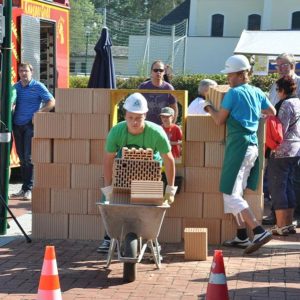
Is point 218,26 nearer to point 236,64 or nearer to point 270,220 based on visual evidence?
point 270,220

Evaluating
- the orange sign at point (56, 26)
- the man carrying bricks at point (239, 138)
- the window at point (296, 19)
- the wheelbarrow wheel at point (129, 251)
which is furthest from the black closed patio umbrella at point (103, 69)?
the window at point (296, 19)

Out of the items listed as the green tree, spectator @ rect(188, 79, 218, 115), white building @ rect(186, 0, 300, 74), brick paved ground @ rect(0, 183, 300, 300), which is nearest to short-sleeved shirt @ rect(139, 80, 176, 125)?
spectator @ rect(188, 79, 218, 115)

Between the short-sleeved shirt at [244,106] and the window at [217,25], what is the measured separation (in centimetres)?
5558

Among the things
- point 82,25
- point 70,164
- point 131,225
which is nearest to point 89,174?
point 70,164

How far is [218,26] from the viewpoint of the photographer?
62.9 m

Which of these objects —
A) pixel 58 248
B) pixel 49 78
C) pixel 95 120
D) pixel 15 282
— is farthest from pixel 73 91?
pixel 49 78

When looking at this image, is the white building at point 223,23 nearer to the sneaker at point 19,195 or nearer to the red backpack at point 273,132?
the sneaker at point 19,195

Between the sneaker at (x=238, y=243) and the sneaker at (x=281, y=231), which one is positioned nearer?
the sneaker at (x=238, y=243)

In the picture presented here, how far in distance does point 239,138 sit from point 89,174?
1.76 m

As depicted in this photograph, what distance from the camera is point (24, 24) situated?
1262 centimetres

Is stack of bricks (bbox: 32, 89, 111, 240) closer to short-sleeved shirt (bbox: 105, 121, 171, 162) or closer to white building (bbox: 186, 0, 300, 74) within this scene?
short-sleeved shirt (bbox: 105, 121, 171, 162)

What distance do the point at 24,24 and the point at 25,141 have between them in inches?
90.6

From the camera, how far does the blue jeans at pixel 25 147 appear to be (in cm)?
1136

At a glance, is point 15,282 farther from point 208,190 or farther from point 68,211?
point 208,190
